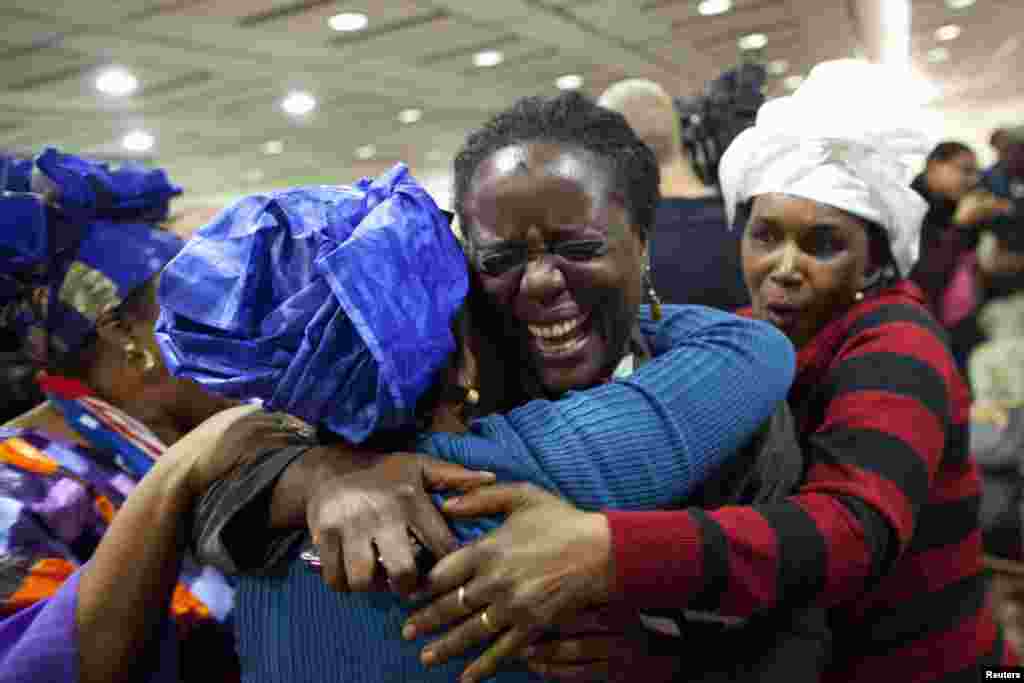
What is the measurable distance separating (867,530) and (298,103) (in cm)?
578

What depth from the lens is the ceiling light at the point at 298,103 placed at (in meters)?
5.63

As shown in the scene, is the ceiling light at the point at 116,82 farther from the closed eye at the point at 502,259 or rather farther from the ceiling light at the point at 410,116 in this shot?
the closed eye at the point at 502,259

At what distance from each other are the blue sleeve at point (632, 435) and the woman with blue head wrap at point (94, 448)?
13.3 inches

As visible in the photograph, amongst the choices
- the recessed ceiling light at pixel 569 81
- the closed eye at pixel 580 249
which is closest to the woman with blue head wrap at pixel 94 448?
the closed eye at pixel 580 249

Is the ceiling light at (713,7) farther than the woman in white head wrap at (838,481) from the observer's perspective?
Yes

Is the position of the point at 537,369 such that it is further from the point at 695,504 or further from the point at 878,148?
the point at 878,148

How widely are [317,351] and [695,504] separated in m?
0.46

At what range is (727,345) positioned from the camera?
90cm

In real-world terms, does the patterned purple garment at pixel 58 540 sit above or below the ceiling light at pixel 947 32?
below

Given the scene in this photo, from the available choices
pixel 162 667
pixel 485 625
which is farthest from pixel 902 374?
pixel 162 667

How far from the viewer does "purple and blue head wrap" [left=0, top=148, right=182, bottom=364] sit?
1.22 m

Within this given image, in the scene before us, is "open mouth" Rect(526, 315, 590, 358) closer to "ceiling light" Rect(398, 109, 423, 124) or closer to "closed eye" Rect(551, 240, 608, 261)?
"closed eye" Rect(551, 240, 608, 261)

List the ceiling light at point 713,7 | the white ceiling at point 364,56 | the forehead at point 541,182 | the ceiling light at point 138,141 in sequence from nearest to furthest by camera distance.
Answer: the forehead at point 541,182, the white ceiling at point 364,56, the ceiling light at point 713,7, the ceiling light at point 138,141

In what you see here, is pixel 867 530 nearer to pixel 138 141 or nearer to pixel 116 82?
pixel 116 82
